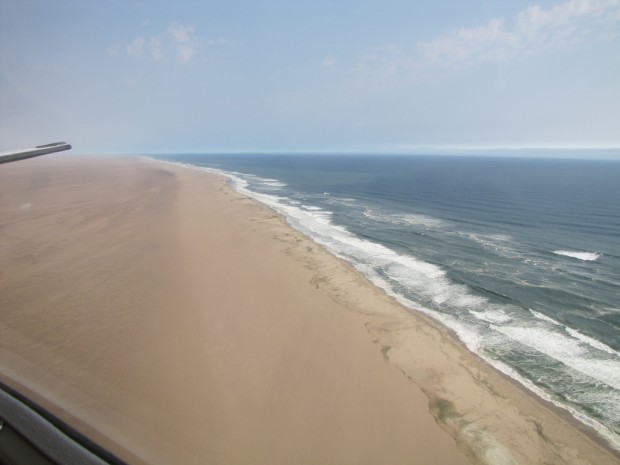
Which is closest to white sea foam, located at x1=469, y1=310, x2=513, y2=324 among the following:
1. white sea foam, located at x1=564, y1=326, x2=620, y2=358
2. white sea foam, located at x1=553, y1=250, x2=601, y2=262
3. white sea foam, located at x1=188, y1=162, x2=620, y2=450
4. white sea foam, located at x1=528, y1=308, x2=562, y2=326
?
→ white sea foam, located at x1=188, y1=162, x2=620, y2=450

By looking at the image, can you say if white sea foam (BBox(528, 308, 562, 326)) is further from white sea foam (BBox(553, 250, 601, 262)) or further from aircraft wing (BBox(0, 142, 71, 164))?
aircraft wing (BBox(0, 142, 71, 164))

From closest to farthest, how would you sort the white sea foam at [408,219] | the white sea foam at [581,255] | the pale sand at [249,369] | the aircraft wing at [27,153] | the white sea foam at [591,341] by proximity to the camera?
the aircraft wing at [27,153]
the pale sand at [249,369]
the white sea foam at [591,341]
the white sea foam at [581,255]
the white sea foam at [408,219]

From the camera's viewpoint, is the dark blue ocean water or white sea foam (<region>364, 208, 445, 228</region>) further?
white sea foam (<region>364, 208, 445, 228</region>)

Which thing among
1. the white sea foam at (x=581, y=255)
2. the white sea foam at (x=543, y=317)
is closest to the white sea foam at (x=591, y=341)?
the white sea foam at (x=543, y=317)

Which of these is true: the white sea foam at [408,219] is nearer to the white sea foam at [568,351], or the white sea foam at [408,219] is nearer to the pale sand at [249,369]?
the pale sand at [249,369]

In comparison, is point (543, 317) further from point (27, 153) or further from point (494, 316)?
point (27, 153)

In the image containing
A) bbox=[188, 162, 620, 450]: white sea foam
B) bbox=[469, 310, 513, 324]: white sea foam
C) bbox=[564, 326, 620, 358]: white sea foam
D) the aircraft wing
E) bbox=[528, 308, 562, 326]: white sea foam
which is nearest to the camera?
the aircraft wing

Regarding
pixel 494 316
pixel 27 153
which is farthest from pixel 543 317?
pixel 27 153

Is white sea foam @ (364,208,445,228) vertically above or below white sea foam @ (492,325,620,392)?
above
